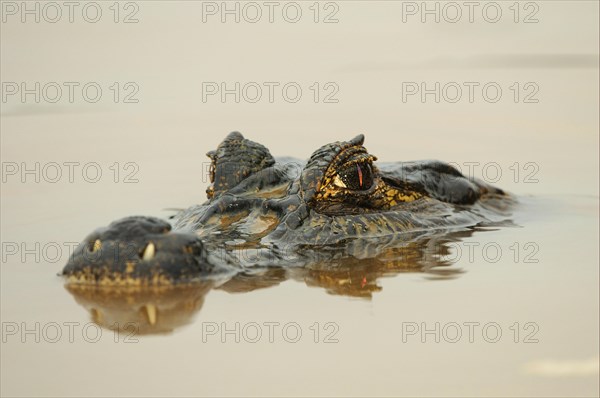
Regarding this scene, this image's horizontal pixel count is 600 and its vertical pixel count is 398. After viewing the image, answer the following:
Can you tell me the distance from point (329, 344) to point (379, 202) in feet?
9.80

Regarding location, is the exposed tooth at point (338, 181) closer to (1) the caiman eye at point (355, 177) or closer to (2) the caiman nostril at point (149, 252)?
(1) the caiman eye at point (355, 177)

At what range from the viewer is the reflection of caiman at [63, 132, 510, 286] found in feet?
23.0

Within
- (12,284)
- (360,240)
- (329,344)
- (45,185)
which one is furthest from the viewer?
(45,185)

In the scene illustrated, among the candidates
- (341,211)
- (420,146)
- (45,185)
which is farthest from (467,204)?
(45,185)

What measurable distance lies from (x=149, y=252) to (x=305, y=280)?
118 cm

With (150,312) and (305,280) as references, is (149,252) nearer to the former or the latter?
(150,312)

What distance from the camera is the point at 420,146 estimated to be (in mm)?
13938

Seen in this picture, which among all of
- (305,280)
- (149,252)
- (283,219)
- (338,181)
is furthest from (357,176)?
(149,252)

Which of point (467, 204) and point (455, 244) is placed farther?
point (467, 204)

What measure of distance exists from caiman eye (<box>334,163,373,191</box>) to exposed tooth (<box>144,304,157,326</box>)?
2531 mm

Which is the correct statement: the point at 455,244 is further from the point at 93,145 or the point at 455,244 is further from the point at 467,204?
the point at 93,145

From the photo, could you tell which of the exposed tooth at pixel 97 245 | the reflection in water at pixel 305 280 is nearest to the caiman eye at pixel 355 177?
the reflection in water at pixel 305 280

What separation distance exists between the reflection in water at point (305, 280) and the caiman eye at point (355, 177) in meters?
0.51

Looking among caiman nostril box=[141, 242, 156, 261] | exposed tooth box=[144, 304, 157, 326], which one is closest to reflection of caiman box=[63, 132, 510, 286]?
caiman nostril box=[141, 242, 156, 261]
